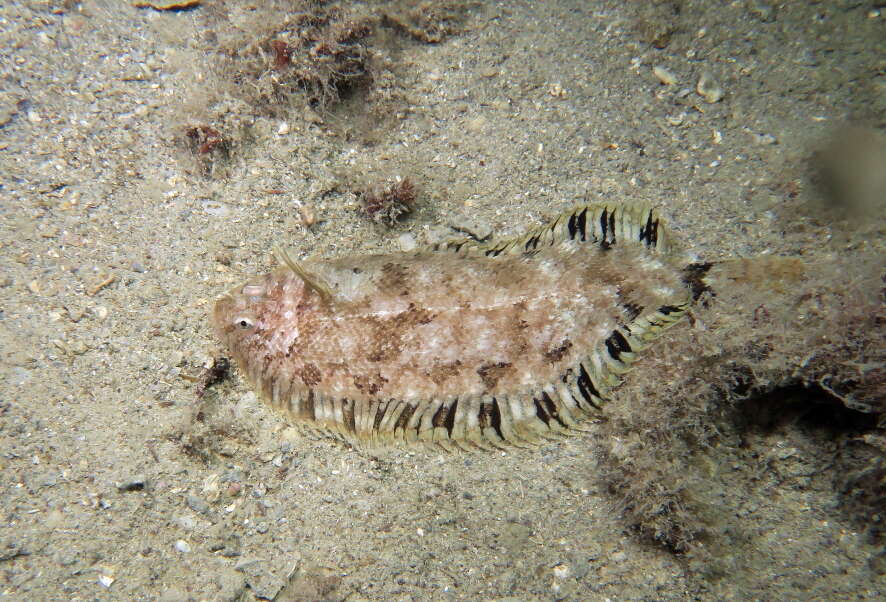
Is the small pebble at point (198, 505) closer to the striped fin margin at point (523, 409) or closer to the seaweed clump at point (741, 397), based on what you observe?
the striped fin margin at point (523, 409)

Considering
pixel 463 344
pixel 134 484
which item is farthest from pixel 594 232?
pixel 134 484

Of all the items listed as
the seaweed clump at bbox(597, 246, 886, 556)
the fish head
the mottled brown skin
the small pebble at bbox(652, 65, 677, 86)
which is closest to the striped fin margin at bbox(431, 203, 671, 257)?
the mottled brown skin

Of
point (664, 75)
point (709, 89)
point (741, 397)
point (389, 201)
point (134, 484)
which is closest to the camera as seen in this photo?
point (741, 397)

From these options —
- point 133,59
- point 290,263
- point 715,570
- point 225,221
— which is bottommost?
point 715,570

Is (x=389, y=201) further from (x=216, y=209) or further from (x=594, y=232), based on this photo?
(x=594, y=232)

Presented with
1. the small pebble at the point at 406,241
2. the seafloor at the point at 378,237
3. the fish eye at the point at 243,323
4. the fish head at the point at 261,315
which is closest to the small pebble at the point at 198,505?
the seafloor at the point at 378,237

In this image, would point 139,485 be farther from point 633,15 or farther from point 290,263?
A: point 633,15

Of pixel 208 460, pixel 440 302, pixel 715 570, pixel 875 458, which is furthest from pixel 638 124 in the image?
pixel 208 460
